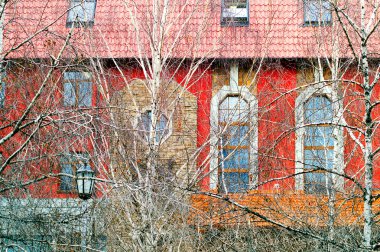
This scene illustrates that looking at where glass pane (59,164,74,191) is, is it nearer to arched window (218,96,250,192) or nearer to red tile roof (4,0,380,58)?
red tile roof (4,0,380,58)

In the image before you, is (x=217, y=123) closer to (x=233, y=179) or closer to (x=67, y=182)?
(x=233, y=179)

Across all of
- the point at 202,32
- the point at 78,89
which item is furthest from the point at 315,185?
the point at 78,89

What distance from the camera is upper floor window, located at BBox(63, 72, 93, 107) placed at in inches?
739

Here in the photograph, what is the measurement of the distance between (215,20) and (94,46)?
326 cm

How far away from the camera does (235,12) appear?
68.8 feet

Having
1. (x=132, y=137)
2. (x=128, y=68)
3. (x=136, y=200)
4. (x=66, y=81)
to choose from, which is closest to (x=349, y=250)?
(x=136, y=200)

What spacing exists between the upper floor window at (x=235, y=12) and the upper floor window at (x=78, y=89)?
12.7 ft

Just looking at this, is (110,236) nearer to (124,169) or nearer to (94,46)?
(124,169)

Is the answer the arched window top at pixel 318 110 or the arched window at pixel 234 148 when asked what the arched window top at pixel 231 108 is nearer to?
the arched window at pixel 234 148

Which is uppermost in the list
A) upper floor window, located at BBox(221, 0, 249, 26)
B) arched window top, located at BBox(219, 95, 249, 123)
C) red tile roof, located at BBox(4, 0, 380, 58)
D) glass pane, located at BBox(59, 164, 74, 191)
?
upper floor window, located at BBox(221, 0, 249, 26)

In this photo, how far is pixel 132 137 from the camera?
1772cm

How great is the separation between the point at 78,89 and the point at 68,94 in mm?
344

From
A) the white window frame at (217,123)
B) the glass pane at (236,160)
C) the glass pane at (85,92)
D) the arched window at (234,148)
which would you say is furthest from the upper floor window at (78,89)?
the glass pane at (236,160)

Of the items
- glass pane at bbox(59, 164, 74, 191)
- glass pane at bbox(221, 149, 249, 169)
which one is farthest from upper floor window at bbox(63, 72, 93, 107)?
glass pane at bbox(221, 149, 249, 169)
